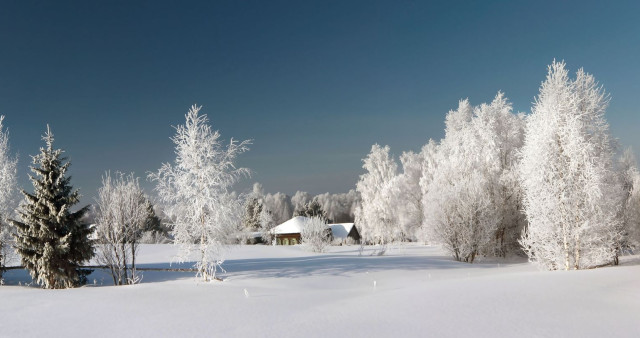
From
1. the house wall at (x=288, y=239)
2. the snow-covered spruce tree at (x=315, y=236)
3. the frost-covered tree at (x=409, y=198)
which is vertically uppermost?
the frost-covered tree at (x=409, y=198)

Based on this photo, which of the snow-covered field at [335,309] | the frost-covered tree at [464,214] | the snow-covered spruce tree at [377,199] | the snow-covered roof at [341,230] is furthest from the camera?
the snow-covered roof at [341,230]

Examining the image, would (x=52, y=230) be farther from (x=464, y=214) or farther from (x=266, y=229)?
(x=266, y=229)

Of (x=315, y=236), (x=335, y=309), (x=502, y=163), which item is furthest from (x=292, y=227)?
(x=335, y=309)

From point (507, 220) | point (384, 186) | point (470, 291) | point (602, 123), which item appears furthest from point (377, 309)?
point (384, 186)

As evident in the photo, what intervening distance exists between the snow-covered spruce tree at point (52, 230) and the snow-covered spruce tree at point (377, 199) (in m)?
33.6

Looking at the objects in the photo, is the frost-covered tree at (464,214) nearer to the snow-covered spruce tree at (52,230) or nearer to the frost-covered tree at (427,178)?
the frost-covered tree at (427,178)

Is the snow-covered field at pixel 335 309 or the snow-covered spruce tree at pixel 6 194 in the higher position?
the snow-covered spruce tree at pixel 6 194

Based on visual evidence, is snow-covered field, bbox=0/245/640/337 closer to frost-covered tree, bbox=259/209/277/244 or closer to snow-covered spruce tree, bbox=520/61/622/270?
snow-covered spruce tree, bbox=520/61/622/270

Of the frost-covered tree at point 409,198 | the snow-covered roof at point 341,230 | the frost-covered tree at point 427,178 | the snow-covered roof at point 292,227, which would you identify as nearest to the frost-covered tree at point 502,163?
the frost-covered tree at point 427,178

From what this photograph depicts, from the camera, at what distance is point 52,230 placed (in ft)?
58.9

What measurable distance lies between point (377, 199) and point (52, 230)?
3557 cm

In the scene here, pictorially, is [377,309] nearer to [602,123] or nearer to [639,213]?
[602,123]

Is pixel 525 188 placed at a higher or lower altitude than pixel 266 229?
higher

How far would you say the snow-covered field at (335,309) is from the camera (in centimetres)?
953
